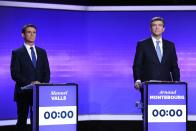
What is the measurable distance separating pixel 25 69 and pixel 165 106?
7.64 ft

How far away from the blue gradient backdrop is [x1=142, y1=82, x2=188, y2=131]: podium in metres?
2.18

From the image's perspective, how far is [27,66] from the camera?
23.6ft

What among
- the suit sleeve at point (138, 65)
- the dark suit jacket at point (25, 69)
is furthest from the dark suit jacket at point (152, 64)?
the dark suit jacket at point (25, 69)

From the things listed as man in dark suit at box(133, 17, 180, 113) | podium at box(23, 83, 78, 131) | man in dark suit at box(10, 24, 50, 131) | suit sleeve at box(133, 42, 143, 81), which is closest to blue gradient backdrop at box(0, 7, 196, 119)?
man in dark suit at box(10, 24, 50, 131)

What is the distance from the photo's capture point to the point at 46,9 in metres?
7.89

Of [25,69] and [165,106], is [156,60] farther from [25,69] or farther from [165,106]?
[25,69]

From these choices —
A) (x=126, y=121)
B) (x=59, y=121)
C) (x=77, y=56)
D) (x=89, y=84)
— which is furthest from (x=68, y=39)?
(x=59, y=121)

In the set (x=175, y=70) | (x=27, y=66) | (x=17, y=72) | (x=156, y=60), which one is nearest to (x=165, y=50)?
(x=156, y=60)

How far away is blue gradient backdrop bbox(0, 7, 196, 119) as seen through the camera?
7996 millimetres

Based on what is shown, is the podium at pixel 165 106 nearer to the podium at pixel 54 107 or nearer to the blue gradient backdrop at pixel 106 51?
the podium at pixel 54 107

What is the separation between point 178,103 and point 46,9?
9.86 ft

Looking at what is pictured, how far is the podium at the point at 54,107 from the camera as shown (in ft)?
18.5

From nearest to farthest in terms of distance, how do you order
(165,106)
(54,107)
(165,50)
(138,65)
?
(54,107), (165,106), (138,65), (165,50)

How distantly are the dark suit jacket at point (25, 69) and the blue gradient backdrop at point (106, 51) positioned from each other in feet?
1.74
